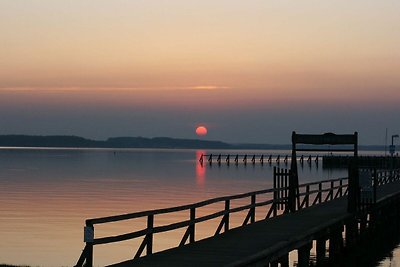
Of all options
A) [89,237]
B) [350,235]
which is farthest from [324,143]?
[89,237]

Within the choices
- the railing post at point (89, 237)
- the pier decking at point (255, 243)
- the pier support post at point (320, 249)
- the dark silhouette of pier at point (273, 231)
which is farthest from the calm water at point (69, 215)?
the railing post at point (89, 237)

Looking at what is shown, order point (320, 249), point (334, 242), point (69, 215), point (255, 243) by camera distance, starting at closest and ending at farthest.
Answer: point (255, 243), point (320, 249), point (334, 242), point (69, 215)

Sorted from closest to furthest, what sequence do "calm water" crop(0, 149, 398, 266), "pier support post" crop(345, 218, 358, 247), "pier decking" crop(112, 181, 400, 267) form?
1. "pier decking" crop(112, 181, 400, 267)
2. "calm water" crop(0, 149, 398, 266)
3. "pier support post" crop(345, 218, 358, 247)

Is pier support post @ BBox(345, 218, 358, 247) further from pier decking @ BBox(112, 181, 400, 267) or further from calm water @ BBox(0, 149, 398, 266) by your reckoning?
calm water @ BBox(0, 149, 398, 266)

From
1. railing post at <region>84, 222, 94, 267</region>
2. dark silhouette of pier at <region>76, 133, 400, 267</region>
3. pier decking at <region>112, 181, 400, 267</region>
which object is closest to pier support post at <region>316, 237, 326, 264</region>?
dark silhouette of pier at <region>76, 133, 400, 267</region>

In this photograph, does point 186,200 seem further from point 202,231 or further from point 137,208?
point 202,231

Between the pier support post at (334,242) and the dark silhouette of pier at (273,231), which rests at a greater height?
the dark silhouette of pier at (273,231)

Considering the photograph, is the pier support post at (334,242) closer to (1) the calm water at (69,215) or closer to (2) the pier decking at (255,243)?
(2) the pier decking at (255,243)

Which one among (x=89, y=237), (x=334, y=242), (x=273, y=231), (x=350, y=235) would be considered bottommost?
(x=350, y=235)

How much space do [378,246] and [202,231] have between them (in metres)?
7.88

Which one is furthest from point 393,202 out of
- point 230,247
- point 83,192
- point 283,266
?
point 83,192

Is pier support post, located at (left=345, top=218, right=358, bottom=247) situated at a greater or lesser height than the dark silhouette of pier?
lesser

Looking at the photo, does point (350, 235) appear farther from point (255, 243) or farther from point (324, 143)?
point (255, 243)

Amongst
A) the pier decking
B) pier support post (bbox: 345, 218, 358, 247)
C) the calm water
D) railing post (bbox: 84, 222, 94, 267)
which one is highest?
railing post (bbox: 84, 222, 94, 267)
